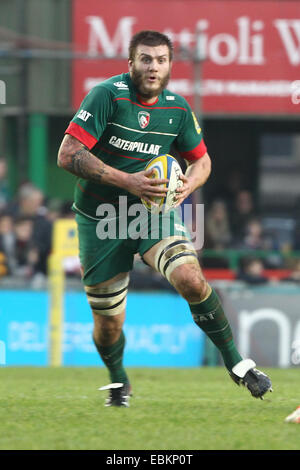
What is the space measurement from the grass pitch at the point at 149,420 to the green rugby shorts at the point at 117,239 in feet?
2.98

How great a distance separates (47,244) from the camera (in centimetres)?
1327

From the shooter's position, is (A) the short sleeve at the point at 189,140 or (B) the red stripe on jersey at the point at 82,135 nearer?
(B) the red stripe on jersey at the point at 82,135

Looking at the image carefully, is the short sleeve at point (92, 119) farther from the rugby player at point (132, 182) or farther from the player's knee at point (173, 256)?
the player's knee at point (173, 256)

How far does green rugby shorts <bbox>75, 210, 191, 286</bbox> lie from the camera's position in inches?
242

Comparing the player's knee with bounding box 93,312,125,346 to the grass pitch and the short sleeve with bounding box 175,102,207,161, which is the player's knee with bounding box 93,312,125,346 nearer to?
the grass pitch

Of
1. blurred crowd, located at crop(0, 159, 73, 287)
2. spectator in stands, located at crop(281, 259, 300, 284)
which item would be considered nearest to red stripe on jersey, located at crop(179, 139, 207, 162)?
blurred crowd, located at crop(0, 159, 73, 287)

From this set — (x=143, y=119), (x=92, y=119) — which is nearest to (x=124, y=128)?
(x=143, y=119)

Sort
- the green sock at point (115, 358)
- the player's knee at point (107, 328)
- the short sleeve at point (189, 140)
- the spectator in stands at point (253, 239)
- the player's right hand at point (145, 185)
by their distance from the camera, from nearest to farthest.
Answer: the player's right hand at point (145, 185) → the short sleeve at point (189, 140) → the player's knee at point (107, 328) → the green sock at point (115, 358) → the spectator in stands at point (253, 239)

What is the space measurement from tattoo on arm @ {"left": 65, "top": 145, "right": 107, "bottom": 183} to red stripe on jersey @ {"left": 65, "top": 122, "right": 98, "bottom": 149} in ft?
0.17

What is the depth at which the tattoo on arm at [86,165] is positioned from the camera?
19.2 ft

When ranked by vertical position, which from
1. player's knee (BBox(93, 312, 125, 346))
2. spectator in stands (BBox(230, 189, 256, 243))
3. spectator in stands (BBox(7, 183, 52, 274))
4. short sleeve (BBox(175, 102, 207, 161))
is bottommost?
player's knee (BBox(93, 312, 125, 346))

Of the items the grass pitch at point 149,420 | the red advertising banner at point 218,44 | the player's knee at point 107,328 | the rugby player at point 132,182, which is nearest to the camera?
the grass pitch at point 149,420

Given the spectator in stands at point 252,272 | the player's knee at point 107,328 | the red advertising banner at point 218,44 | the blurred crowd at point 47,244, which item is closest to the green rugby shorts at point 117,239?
the player's knee at point 107,328

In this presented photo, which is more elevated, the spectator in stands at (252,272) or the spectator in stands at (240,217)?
the spectator in stands at (240,217)
